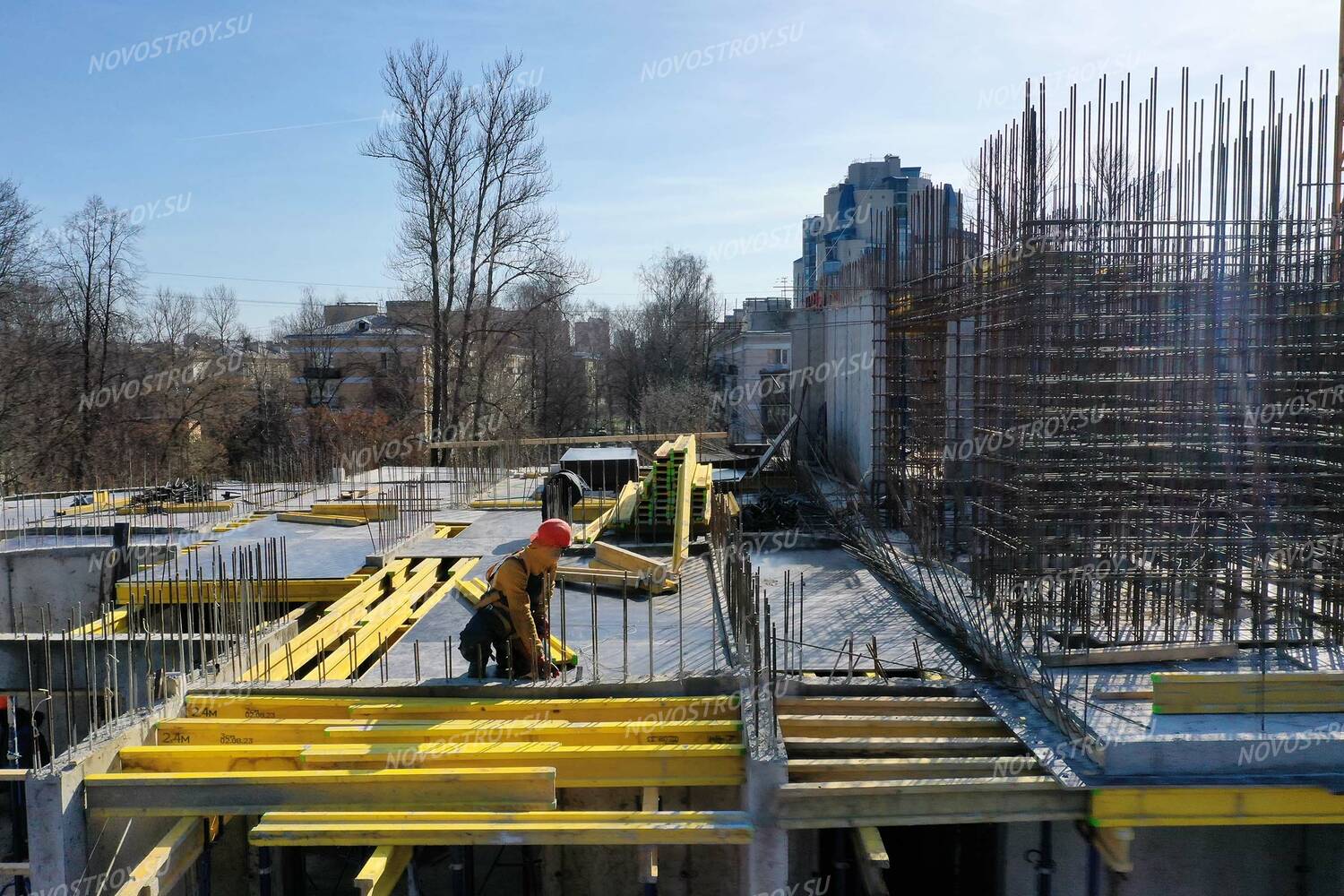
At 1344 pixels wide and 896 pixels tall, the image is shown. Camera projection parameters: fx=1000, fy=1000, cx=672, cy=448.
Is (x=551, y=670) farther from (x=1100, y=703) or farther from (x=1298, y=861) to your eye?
(x=1298, y=861)

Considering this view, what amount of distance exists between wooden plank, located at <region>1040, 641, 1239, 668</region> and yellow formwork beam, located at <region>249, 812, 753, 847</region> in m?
3.14

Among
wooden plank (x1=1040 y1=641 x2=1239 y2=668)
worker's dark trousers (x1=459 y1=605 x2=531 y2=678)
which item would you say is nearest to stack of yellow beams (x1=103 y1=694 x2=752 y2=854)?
worker's dark trousers (x1=459 y1=605 x2=531 y2=678)

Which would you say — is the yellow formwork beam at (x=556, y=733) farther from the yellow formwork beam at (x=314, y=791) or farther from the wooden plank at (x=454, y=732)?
the yellow formwork beam at (x=314, y=791)

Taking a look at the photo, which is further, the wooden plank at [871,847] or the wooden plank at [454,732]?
the wooden plank at [454,732]

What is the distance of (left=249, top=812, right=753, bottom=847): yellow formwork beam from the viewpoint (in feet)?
18.3

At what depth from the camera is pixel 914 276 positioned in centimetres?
1316

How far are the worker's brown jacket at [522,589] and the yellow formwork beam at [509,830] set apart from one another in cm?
169

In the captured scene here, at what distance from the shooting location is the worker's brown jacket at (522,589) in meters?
7.12

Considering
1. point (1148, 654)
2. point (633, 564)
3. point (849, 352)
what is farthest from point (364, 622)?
point (849, 352)

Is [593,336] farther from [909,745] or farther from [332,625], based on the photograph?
[909,745]

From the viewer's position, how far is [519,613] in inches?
283

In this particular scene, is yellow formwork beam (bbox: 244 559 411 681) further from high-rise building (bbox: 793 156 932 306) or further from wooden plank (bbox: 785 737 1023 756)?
high-rise building (bbox: 793 156 932 306)

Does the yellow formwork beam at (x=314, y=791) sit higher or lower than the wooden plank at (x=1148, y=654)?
lower

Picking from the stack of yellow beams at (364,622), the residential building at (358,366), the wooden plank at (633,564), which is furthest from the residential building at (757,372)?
the residential building at (358,366)
